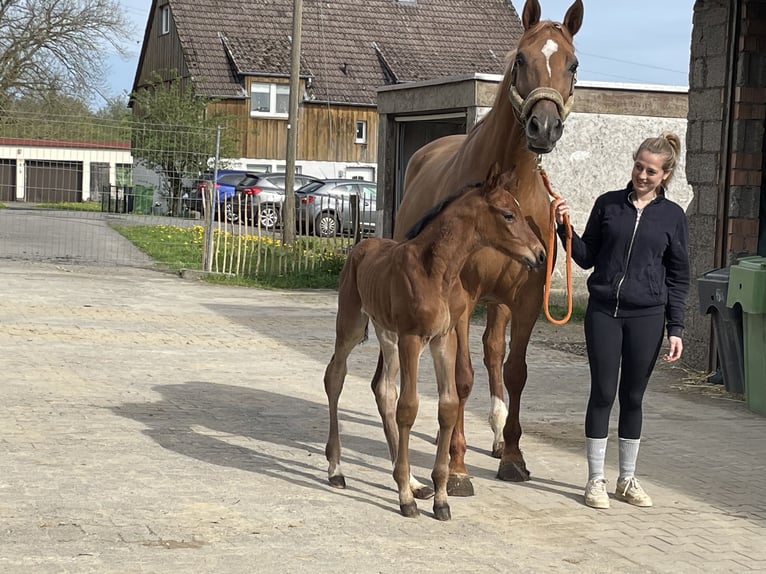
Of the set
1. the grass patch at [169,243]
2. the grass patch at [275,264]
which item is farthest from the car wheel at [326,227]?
the grass patch at [169,243]

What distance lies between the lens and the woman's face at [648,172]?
21.5ft

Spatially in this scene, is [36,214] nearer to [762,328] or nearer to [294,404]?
[294,404]

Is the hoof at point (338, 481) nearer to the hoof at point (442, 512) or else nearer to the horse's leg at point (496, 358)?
the hoof at point (442, 512)

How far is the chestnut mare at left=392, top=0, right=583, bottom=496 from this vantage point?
6.73m

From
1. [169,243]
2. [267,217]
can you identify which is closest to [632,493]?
[267,217]

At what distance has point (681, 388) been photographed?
11.0 m

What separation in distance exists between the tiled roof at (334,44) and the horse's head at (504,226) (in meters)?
38.6

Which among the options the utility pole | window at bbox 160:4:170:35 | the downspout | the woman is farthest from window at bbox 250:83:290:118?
the woman

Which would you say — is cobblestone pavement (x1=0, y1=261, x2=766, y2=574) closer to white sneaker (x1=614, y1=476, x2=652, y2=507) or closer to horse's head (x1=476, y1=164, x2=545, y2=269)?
white sneaker (x1=614, y1=476, x2=652, y2=507)

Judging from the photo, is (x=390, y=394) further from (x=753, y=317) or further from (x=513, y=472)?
(x=753, y=317)

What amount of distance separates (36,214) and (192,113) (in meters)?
12.7

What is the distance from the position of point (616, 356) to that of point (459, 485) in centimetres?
116

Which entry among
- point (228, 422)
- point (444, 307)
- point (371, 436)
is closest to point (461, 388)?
point (444, 307)

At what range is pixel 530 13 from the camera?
24.2ft
